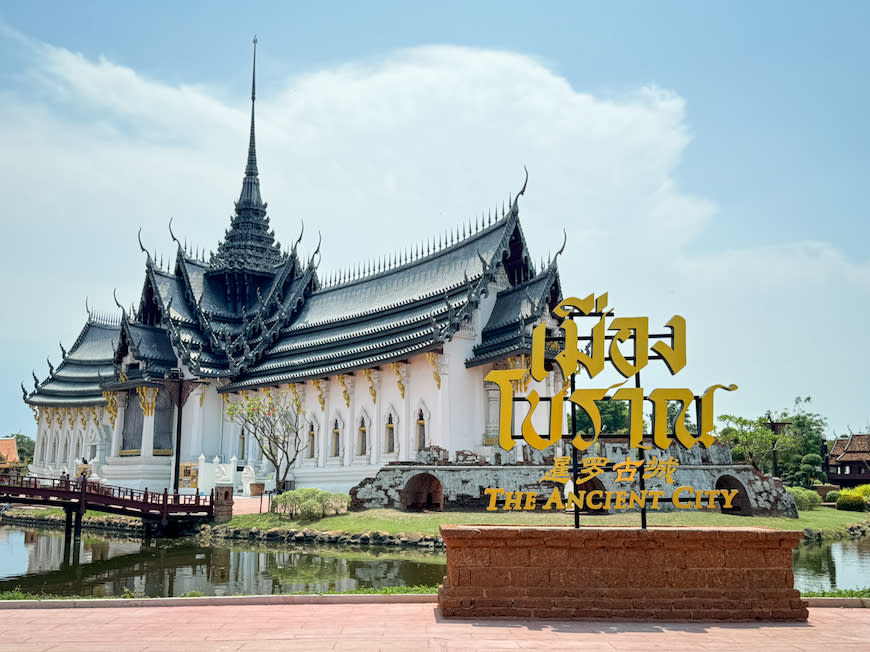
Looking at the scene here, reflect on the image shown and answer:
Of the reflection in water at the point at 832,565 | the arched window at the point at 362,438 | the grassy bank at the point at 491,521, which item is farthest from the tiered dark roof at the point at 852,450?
the arched window at the point at 362,438

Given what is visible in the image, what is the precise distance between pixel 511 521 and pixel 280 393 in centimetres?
1647

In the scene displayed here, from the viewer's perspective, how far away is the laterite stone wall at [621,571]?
839 centimetres

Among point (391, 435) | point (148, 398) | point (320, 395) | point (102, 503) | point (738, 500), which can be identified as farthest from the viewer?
point (148, 398)

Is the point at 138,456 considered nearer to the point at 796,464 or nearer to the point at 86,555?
the point at 86,555

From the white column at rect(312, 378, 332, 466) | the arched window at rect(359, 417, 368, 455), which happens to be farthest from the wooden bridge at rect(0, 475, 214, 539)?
the arched window at rect(359, 417, 368, 455)

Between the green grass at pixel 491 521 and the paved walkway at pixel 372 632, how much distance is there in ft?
35.8

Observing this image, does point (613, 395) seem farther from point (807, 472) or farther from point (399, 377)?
point (807, 472)

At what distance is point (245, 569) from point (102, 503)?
994 centimetres

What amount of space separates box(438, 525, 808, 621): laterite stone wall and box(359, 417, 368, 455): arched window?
74.7 feet

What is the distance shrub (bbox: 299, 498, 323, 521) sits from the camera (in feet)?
77.8

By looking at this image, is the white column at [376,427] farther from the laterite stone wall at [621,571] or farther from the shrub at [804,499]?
the laterite stone wall at [621,571]

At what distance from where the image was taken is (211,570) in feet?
57.8

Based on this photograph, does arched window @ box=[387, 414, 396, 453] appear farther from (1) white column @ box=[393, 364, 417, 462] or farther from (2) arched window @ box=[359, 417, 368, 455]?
(2) arched window @ box=[359, 417, 368, 455]

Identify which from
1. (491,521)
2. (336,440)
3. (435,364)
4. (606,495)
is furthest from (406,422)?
(606,495)
